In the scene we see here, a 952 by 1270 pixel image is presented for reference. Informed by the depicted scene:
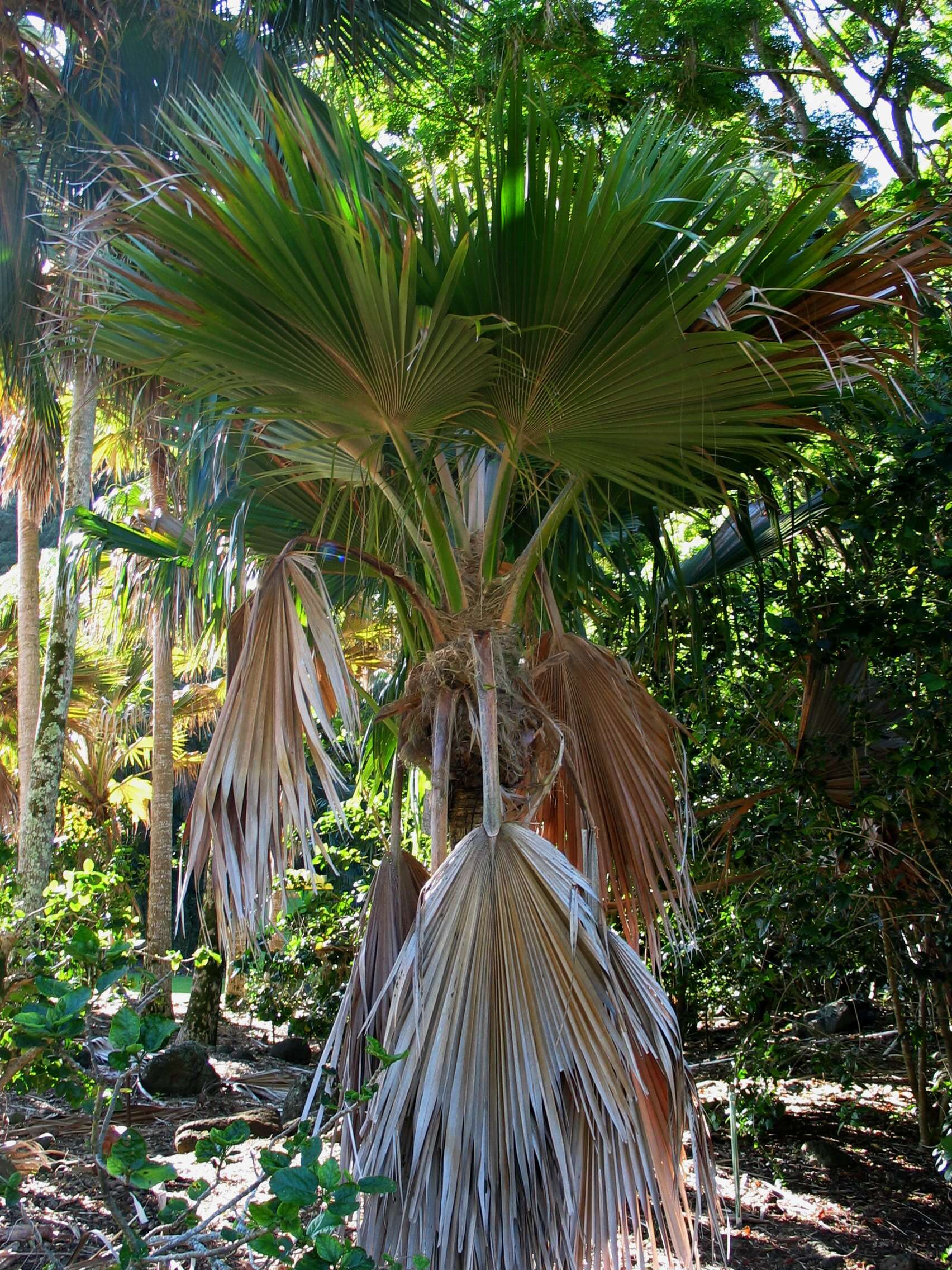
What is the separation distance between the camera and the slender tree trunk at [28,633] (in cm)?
904

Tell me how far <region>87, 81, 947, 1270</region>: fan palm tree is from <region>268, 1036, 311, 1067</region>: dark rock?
6.50m

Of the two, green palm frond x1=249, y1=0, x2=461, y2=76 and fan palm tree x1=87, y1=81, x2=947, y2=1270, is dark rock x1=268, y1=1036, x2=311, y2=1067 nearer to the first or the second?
fan palm tree x1=87, y1=81, x2=947, y2=1270

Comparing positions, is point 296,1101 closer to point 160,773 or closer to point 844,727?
point 844,727

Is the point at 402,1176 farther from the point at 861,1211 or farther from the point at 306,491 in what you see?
the point at 861,1211

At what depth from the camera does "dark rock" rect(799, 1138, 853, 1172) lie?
525cm

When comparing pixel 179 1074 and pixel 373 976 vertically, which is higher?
pixel 373 976

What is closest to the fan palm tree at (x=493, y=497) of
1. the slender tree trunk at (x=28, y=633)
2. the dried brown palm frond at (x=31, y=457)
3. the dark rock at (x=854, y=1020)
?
the dark rock at (x=854, y=1020)

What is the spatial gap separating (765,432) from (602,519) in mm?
1285

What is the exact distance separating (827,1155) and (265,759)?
4.19 m

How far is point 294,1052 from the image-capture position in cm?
916

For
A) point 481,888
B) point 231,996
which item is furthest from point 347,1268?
point 231,996

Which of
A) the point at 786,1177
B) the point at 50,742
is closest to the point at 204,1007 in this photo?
the point at 50,742

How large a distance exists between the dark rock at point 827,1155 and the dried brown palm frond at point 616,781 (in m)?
2.55

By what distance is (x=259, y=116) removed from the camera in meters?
6.03
